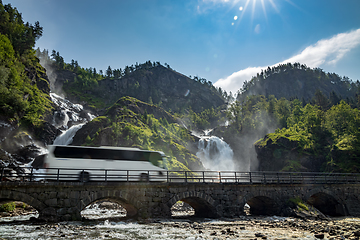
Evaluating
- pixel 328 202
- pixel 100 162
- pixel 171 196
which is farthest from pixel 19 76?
pixel 328 202

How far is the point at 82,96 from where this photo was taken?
452 ft

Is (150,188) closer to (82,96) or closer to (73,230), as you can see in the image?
(73,230)

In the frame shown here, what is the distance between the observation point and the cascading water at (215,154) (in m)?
75.4

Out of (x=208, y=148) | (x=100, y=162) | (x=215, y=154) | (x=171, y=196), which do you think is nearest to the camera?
(x=171, y=196)

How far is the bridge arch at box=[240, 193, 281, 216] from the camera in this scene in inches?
966

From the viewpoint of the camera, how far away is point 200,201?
24156 mm

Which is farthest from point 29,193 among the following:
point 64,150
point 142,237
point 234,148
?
point 234,148

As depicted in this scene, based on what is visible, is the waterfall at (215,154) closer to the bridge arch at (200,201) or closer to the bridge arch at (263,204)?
the bridge arch at (263,204)

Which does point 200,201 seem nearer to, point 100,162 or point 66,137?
point 100,162

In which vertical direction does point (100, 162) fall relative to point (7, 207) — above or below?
above

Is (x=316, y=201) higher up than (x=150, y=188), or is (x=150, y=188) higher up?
(x=150, y=188)

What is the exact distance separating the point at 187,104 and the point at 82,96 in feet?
251

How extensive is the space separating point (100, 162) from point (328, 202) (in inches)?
1243

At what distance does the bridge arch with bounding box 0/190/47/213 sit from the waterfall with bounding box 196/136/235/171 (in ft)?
201
